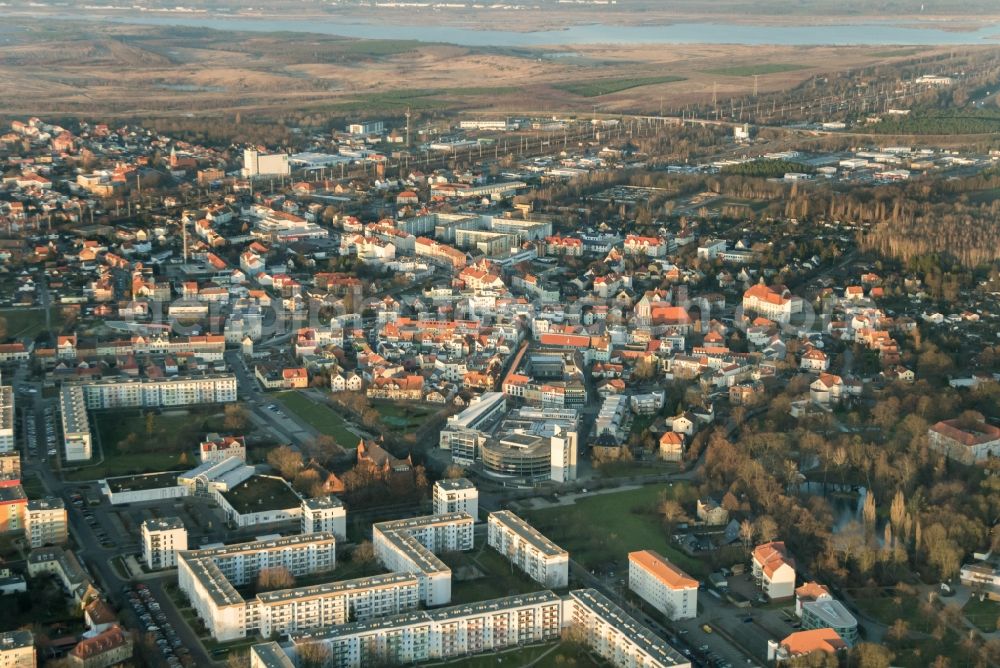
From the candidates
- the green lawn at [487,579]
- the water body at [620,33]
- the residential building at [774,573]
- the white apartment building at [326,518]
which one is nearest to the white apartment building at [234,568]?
the white apartment building at [326,518]

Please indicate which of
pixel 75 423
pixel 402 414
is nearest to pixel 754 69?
pixel 402 414

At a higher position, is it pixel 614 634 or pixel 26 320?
pixel 614 634

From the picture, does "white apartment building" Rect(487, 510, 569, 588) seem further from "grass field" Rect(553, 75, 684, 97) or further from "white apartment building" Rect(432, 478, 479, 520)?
"grass field" Rect(553, 75, 684, 97)

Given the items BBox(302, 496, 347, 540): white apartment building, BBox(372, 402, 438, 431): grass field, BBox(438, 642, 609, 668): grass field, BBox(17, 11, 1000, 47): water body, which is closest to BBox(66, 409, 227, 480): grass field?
BBox(372, 402, 438, 431): grass field

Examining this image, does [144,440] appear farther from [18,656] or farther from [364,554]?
[18,656]

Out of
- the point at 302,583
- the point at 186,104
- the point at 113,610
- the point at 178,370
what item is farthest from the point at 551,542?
the point at 186,104

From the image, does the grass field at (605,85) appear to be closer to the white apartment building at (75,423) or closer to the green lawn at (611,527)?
the white apartment building at (75,423)
